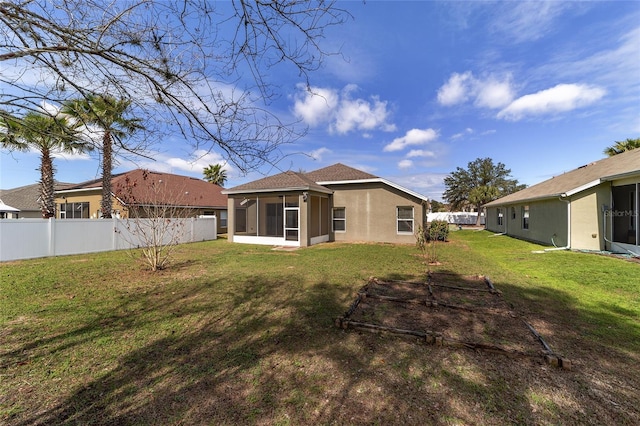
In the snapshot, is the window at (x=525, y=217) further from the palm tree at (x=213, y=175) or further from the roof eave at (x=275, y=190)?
the palm tree at (x=213, y=175)

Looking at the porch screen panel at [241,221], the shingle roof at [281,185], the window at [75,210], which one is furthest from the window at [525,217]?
the window at [75,210]

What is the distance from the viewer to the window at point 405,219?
15.2 m

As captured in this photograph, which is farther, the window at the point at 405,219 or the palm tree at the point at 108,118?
the window at the point at 405,219

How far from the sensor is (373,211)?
1577 cm

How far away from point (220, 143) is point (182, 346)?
8.75 feet

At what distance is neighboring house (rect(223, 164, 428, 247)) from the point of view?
14344 millimetres

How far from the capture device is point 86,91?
276 centimetres

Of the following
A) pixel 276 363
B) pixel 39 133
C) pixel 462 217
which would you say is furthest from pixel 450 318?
pixel 462 217

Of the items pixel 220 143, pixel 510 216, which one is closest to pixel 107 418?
pixel 220 143

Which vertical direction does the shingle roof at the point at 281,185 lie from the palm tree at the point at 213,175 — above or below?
below

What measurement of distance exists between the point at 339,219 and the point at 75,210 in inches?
749

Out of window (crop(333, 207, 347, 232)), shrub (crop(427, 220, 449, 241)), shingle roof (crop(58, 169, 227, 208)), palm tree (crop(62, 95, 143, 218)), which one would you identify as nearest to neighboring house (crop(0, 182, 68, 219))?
shingle roof (crop(58, 169, 227, 208))

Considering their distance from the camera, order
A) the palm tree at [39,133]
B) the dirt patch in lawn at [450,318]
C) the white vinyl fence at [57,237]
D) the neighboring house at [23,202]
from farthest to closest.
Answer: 1. the neighboring house at [23,202]
2. the white vinyl fence at [57,237]
3. the dirt patch in lawn at [450,318]
4. the palm tree at [39,133]

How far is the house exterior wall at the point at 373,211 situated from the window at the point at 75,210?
17.4 metres
